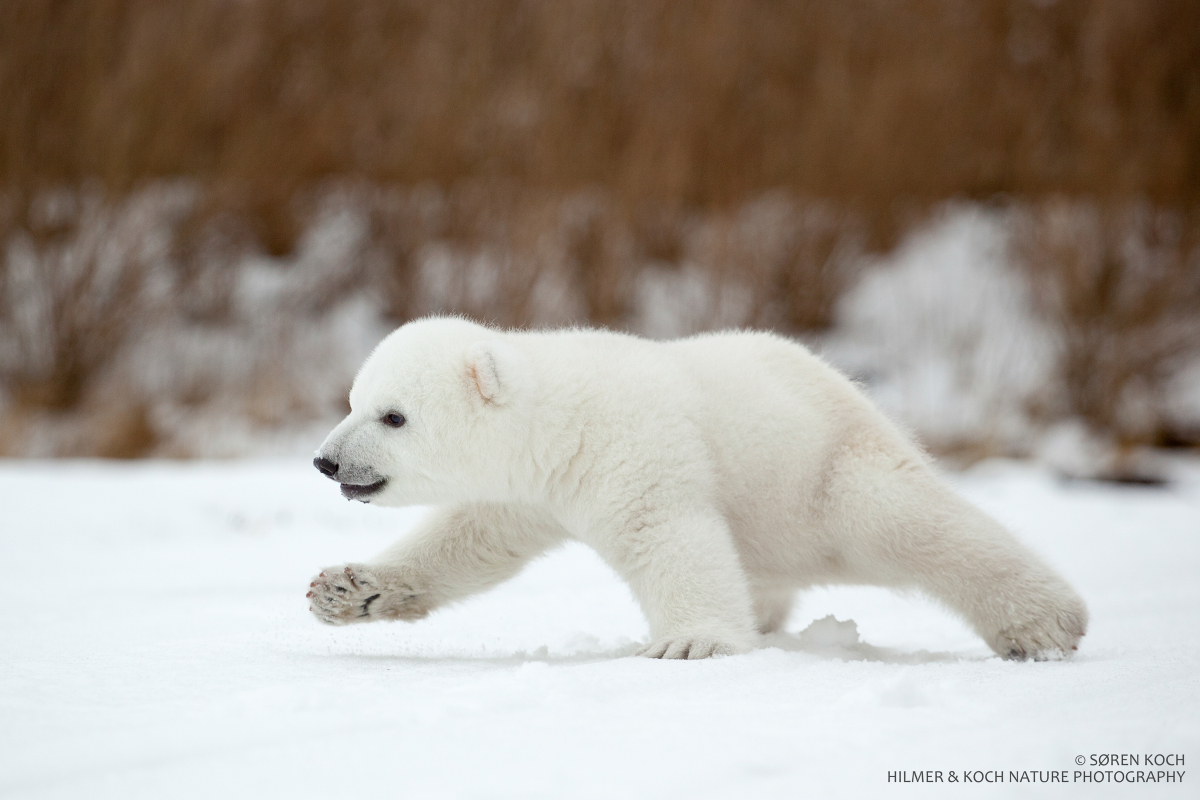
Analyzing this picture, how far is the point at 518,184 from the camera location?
30.5 feet

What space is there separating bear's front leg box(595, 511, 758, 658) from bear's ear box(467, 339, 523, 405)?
1.66ft

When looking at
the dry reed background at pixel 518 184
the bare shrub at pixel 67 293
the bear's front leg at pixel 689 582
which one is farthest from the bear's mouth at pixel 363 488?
the bare shrub at pixel 67 293

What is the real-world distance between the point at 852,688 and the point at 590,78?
891 centimetres

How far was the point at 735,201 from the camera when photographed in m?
9.29

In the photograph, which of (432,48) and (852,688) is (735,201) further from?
(852,688)

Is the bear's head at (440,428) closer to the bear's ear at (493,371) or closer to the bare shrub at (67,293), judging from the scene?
the bear's ear at (493,371)

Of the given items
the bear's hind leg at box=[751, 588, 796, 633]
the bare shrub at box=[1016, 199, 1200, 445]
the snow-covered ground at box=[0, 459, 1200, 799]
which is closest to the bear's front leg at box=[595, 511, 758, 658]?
the snow-covered ground at box=[0, 459, 1200, 799]

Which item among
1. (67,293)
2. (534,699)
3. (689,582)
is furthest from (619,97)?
(534,699)

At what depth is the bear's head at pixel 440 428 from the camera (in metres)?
2.82

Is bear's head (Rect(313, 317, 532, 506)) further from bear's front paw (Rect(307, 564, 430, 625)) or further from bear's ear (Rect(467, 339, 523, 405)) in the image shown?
bear's front paw (Rect(307, 564, 430, 625))

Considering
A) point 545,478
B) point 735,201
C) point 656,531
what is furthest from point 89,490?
point 735,201

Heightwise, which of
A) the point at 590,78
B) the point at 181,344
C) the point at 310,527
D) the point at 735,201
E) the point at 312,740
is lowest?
the point at 312,740

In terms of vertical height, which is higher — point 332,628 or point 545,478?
point 545,478

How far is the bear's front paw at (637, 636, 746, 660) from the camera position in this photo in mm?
2504
